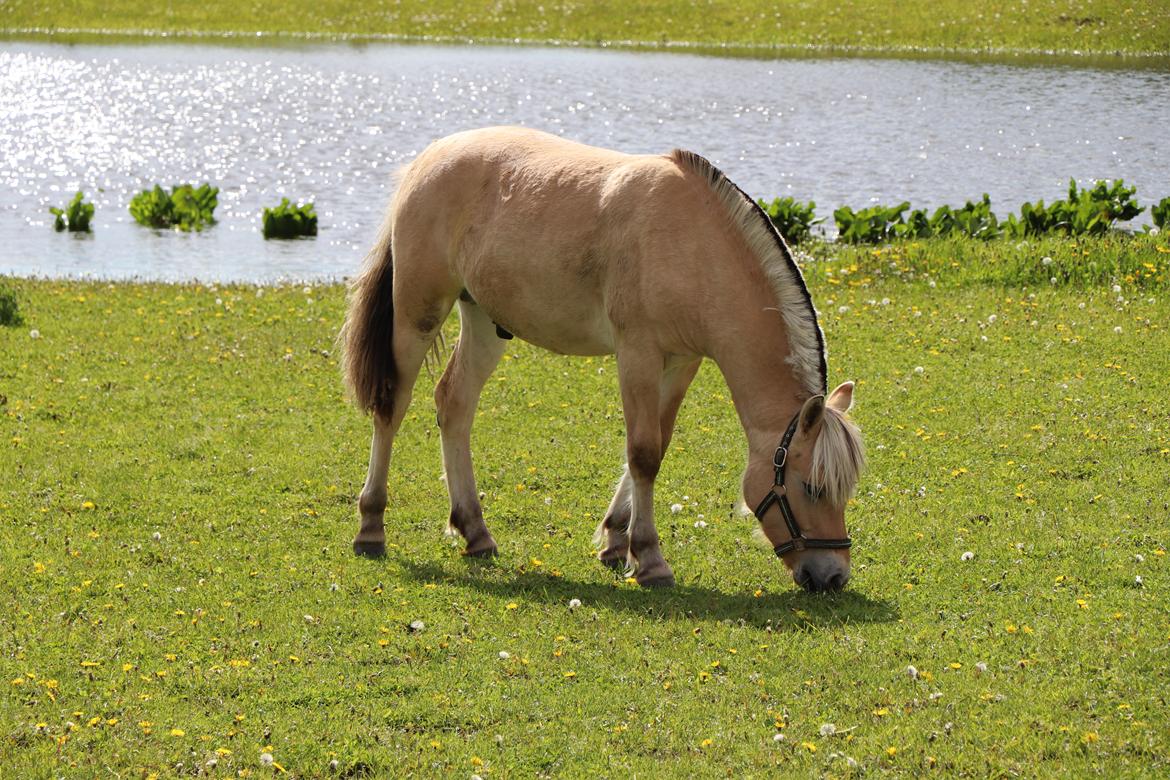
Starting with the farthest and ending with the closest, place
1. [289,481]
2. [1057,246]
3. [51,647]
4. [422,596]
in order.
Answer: [1057,246] → [289,481] → [422,596] → [51,647]

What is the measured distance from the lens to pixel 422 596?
8.34m

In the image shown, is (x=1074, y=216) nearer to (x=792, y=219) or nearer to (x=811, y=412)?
(x=792, y=219)

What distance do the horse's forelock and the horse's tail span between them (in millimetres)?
3385

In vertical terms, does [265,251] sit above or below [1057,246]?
below

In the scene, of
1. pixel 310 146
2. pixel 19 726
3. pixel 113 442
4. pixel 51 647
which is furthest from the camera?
pixel 310 146

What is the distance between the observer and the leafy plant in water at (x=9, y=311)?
15.2 meters

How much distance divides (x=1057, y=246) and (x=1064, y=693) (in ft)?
39.5

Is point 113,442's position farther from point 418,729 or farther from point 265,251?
point 265,251

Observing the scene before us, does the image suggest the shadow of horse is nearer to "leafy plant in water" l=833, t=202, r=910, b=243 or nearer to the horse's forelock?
the horse's forelock

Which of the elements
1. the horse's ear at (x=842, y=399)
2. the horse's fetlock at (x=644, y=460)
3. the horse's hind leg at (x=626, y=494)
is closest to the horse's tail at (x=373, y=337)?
the horse's hind leg at (x=626, y=494)

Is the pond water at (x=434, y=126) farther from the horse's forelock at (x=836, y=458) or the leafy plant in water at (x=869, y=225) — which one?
the horse's forelock at (x=836, y=458)

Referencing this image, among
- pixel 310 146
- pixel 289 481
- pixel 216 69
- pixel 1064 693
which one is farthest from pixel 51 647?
pixel 216 69

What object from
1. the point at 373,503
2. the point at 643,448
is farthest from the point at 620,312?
the point at 373,503

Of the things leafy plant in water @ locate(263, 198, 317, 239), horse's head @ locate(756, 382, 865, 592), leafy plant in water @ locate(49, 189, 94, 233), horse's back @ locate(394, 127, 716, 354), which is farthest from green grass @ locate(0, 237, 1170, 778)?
leafy plant in water @ locate(49, 189, 94, 233)
